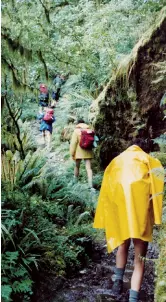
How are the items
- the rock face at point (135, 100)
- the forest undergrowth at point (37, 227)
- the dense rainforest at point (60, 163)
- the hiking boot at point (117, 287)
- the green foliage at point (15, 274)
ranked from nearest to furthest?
the green foliage at point (15, 274)
the forest undergrowth at point (37, 227)
the hiking boot at point (117, 287)
the dense rainforest at point (60, 163)
the rock face at point (135, 100)

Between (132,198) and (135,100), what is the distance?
20.8 ft

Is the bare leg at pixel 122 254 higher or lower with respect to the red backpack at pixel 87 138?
lower

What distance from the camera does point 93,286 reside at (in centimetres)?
525

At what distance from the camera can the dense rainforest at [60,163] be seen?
5039 mm

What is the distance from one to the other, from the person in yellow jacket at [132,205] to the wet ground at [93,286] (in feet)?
0.83

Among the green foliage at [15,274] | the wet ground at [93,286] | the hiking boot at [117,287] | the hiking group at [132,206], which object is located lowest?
the wet ground at [93,286]

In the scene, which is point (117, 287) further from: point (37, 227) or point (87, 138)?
point (87, 138)

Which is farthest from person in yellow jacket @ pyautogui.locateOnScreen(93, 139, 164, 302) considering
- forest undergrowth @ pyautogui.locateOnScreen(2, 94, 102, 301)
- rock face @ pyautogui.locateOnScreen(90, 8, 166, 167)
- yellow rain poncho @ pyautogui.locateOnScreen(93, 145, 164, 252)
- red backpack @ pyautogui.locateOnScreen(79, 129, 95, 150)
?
red backpack @ pyautogui.locateOnScreen(79, 129, 95, 150)

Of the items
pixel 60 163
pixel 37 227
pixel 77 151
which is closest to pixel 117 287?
pixel 37 227

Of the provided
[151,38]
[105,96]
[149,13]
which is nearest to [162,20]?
[151,38]

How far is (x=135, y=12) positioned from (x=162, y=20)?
5.02 metres

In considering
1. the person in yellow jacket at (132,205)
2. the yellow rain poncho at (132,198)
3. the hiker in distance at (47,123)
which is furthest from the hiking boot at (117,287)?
the hiker in distance at (47,123)

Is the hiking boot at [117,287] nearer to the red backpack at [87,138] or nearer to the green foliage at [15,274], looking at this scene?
the green foliage at [15,274]

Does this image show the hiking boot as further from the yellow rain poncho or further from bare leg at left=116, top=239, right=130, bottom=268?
the yellow rain poncho
